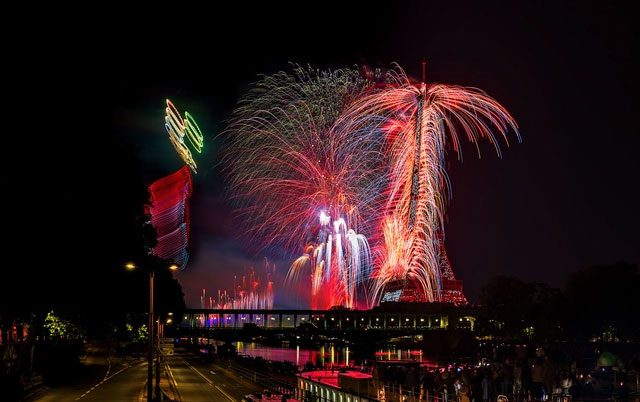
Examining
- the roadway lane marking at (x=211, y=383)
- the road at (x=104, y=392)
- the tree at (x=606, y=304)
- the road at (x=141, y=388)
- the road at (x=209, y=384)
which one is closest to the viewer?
the road at (x=104, y=392)

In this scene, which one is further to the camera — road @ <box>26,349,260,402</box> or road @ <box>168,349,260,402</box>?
road @ <box>168,349,260,402</box>

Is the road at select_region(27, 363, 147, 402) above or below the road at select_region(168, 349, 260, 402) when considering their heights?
above

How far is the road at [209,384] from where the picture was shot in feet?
184

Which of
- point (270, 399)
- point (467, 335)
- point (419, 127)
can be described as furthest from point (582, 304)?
point (270, 399)

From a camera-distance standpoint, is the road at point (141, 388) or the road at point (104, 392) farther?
the road at point (141, 388)

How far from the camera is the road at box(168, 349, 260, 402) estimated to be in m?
56.2

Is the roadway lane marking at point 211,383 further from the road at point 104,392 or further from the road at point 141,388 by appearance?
the road at point 104,392

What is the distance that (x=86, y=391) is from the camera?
194 feet

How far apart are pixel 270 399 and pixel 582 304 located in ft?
388

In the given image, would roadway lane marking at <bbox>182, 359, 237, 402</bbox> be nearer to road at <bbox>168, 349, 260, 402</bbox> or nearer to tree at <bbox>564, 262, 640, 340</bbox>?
road at <bbox>168, 349, 260, 402</bbox>

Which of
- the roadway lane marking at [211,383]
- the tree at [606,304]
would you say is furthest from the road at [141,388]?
the tree at [606,304]

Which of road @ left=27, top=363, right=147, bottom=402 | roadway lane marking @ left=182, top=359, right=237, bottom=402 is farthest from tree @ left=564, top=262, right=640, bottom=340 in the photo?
road @ left=27, top=363, right=147, bottom=402

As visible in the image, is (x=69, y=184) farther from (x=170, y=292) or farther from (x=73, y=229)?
(x=170, y=292)

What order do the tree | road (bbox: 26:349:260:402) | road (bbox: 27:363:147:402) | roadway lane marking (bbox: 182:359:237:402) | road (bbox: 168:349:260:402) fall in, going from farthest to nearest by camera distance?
the tree, road (bbox: 168:349:260:402), roadway lane marking (bbox: 182:359:237:402), road (bbox: 26:349:260:402), road (bbox: 27:363:147:402)
